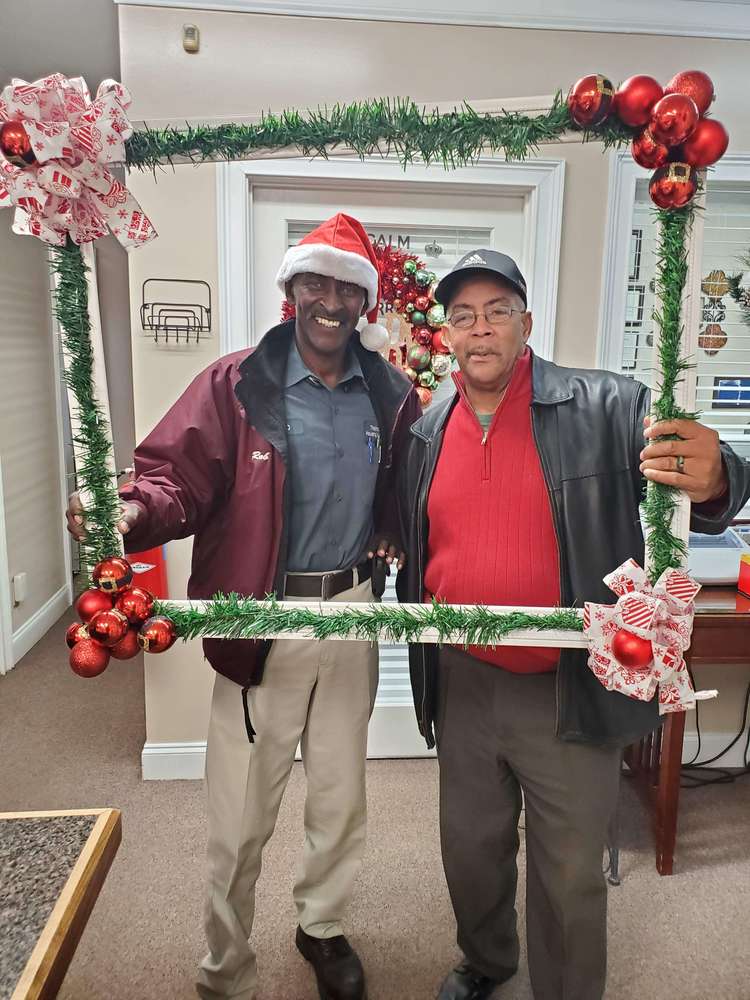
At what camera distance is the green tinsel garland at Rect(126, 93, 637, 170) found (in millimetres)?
1029

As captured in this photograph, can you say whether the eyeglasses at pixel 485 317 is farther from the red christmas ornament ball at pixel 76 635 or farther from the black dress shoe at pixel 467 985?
the black dress shoe at pixel 467 985

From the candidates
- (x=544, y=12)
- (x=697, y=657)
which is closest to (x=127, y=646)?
(x=697, y=657)

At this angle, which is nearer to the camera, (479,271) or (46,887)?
(46,887)

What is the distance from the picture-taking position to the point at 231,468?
1.18m

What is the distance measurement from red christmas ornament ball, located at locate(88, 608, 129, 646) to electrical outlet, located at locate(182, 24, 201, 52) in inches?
61.9

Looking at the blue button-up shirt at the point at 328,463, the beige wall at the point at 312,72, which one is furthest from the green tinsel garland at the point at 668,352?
the beige wall at the point at 312,72

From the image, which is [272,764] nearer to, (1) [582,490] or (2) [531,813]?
(2) [531,813]

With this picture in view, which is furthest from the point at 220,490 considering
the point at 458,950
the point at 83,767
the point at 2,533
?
the point at 2,533

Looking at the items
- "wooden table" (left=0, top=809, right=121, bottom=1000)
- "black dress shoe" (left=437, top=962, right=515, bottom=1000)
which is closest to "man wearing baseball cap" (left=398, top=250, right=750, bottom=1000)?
"black dress shoe" (left=437, top=962, right=515, bottom=1000)

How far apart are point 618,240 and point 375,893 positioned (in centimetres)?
181

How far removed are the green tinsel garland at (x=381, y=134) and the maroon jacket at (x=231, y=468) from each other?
0.29 m

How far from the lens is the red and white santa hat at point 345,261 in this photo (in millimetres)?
1134

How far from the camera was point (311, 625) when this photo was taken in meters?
1.11

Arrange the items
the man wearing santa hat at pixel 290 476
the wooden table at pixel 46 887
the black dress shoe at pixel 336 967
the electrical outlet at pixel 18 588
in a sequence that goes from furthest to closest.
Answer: the electrical outlet at pixel 18 588 < the black dress shoe at pixel 336 967 < the man wearing santa hat at pixel 290 476 < the wooden table at pixel 46 887
